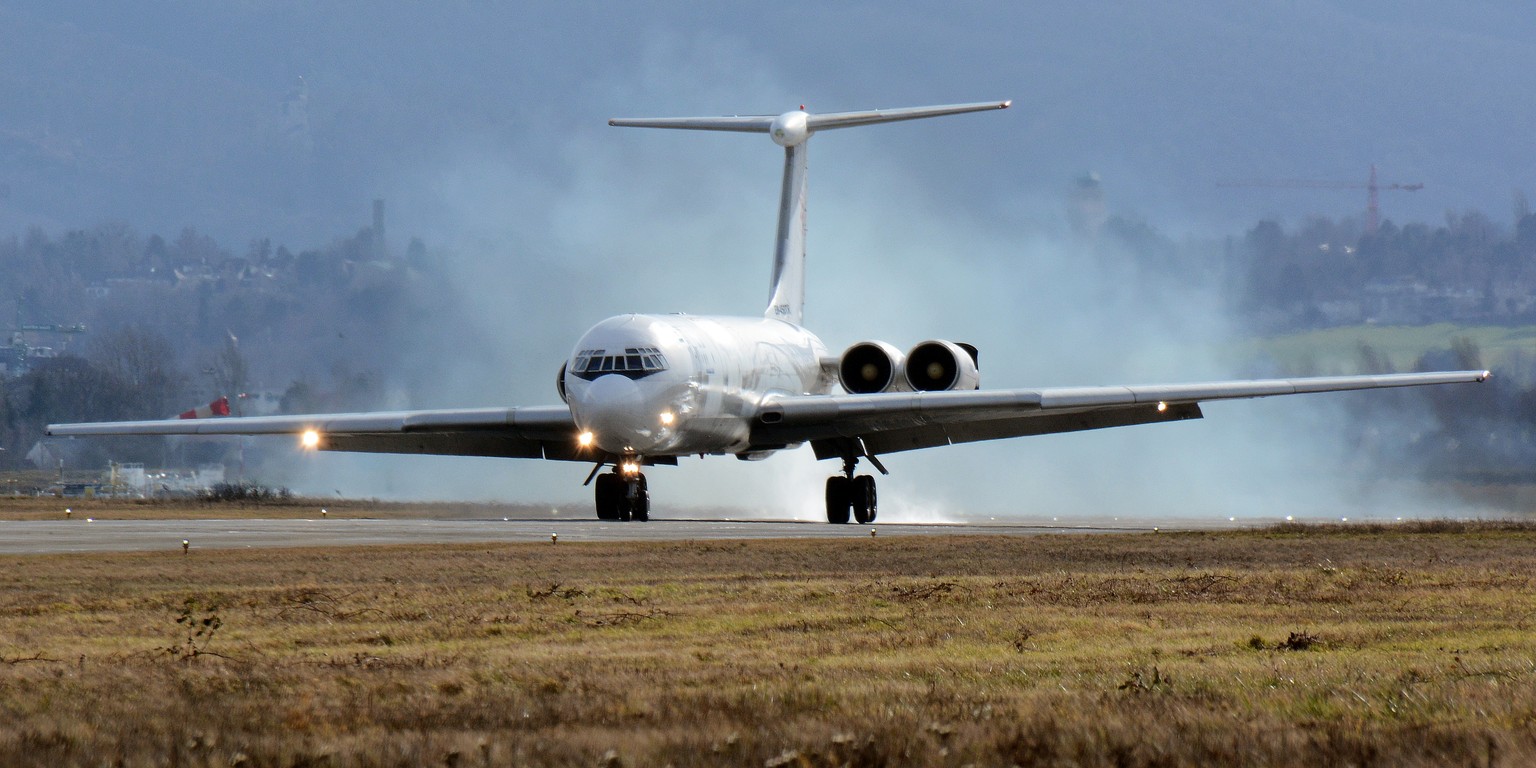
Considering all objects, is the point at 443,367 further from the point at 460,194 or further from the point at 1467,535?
the point at 460,194

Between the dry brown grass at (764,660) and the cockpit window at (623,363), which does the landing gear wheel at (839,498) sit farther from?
the dry brown grass at (764,660)

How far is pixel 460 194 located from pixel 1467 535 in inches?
5869

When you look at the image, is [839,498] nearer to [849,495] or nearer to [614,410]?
[849,495]

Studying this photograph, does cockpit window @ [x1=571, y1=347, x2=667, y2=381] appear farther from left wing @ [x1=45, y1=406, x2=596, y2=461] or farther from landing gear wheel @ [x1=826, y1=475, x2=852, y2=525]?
landing gear wheel @ [x1=826, y1=475, x2=852, y2=525]

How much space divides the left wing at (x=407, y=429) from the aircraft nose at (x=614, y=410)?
223 cm

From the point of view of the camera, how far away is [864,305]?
73125mm

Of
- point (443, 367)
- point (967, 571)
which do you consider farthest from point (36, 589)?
point (443, 367)

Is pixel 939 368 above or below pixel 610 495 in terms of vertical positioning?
above

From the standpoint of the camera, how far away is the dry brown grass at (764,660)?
7.19 metres

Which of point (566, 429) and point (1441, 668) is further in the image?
point (566, 429)

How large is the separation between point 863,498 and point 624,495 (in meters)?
6.27

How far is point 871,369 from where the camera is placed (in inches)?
1651

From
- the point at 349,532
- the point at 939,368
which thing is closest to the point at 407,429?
the point at 349,532

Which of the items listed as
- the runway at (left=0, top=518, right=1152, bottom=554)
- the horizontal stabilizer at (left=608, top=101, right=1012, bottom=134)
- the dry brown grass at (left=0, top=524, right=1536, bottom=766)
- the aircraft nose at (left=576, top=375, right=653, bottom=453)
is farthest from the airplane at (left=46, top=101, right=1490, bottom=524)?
the dry brown grass at (left=0, top=524, right=1536, bottom=766)
